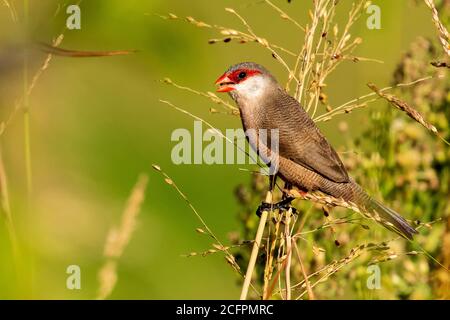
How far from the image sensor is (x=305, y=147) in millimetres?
4180

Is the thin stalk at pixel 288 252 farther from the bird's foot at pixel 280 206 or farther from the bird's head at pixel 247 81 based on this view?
the bird's head at pixel 247 81

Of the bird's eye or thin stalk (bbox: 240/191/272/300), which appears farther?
the bird's eye

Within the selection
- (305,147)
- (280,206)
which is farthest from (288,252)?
(305,147)

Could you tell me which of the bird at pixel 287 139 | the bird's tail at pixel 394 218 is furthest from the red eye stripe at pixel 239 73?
the bird's tail at pixel 394 218

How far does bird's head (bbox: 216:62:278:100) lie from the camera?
4.20m

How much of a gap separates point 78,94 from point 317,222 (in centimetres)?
518

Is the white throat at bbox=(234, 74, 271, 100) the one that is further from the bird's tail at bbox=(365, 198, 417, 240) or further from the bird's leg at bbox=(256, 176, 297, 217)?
the bird's tail at bbox=(365, 198, 417, 240)

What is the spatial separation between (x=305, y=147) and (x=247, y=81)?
39 centimetres

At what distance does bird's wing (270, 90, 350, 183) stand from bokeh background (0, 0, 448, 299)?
1.78 m

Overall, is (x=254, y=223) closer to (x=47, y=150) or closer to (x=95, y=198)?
(x=95, y=198)

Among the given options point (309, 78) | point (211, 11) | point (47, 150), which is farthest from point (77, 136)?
point (309, 78)

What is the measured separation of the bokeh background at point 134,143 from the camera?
714 centimetres

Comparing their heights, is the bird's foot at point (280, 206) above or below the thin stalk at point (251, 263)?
above

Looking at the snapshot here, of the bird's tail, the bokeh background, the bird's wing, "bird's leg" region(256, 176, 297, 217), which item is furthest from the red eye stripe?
the bokeh background
